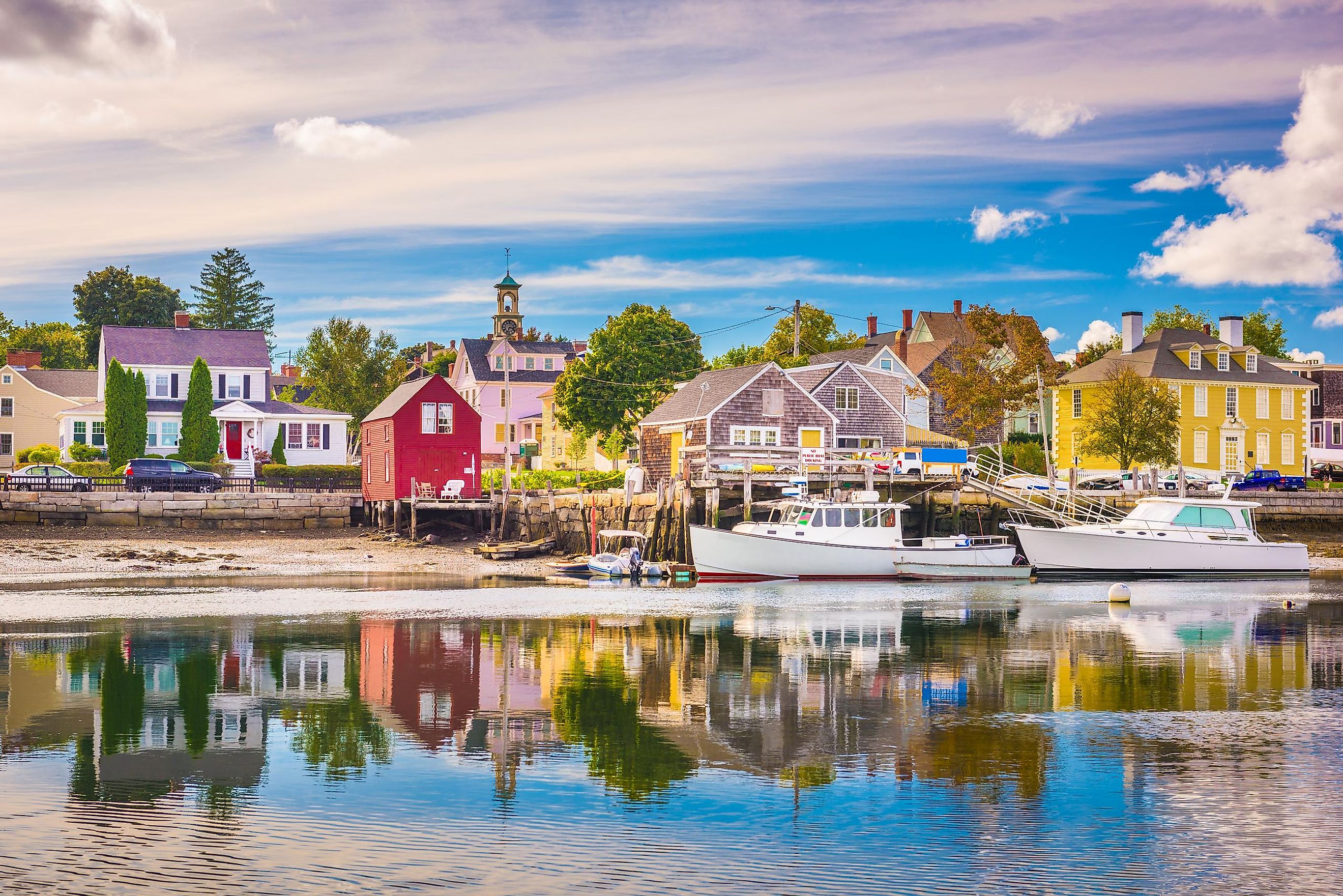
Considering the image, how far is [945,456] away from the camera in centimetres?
4397

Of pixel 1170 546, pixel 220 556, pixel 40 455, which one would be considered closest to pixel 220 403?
pixel 40 455

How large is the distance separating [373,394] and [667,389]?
1015 inches

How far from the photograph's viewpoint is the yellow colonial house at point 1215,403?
66500mm

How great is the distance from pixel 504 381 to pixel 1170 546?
6127 centimetres

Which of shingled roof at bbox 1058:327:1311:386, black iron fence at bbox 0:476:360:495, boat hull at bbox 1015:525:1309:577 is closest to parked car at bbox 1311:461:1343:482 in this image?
shingled roof at bbox 1058:327:1311:386

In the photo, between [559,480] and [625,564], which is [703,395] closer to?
[559,480]

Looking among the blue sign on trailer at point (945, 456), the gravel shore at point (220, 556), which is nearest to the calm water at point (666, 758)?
the gravel shore at point (220, 556)

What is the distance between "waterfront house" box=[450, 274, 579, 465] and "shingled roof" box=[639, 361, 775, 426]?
31081 millimetres

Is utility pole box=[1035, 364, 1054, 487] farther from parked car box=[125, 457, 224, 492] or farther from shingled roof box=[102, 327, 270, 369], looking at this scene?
shingled roof box=[102, 327, 270, 369]

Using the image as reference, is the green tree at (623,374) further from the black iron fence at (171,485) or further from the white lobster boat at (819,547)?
the white lobster boat at (819,547)

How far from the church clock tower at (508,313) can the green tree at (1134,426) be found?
59.8 meters

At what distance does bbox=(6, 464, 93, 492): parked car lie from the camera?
55.7 metres

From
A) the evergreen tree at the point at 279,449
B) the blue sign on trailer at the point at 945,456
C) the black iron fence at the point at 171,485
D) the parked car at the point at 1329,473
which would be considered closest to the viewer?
the blue sign on trailer at the point at 945,456

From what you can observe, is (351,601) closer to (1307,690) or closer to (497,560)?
(497,560)
